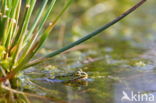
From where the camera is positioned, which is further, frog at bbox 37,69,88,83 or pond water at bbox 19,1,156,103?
frog at bbox 37,69,88,83

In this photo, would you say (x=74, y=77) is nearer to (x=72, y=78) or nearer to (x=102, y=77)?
(x=72, y=78)

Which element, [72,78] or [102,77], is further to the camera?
[102,77]

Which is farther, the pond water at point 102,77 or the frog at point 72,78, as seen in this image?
the frog at point 72,78

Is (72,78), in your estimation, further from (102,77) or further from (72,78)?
(102,77)

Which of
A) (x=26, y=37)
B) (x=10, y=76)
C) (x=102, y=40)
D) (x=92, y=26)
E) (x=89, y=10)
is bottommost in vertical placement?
(x=10, y=76)

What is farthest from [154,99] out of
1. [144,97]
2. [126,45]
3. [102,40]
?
[102,40]

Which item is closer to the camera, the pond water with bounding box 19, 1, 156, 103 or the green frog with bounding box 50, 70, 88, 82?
the pond water with bounding box 19, 1, 156, 103

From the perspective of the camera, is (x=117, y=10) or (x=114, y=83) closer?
(x=114, y=83)

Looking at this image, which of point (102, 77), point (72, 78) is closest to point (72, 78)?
point (72, 78)

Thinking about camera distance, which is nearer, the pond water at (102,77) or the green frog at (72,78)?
the pond water at (102,77)

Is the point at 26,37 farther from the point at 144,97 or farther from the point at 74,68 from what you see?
the point at 144,97

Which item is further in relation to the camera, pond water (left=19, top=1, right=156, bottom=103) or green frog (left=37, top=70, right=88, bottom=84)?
green frog (left=37, top=70, right=88, bottom=84)
